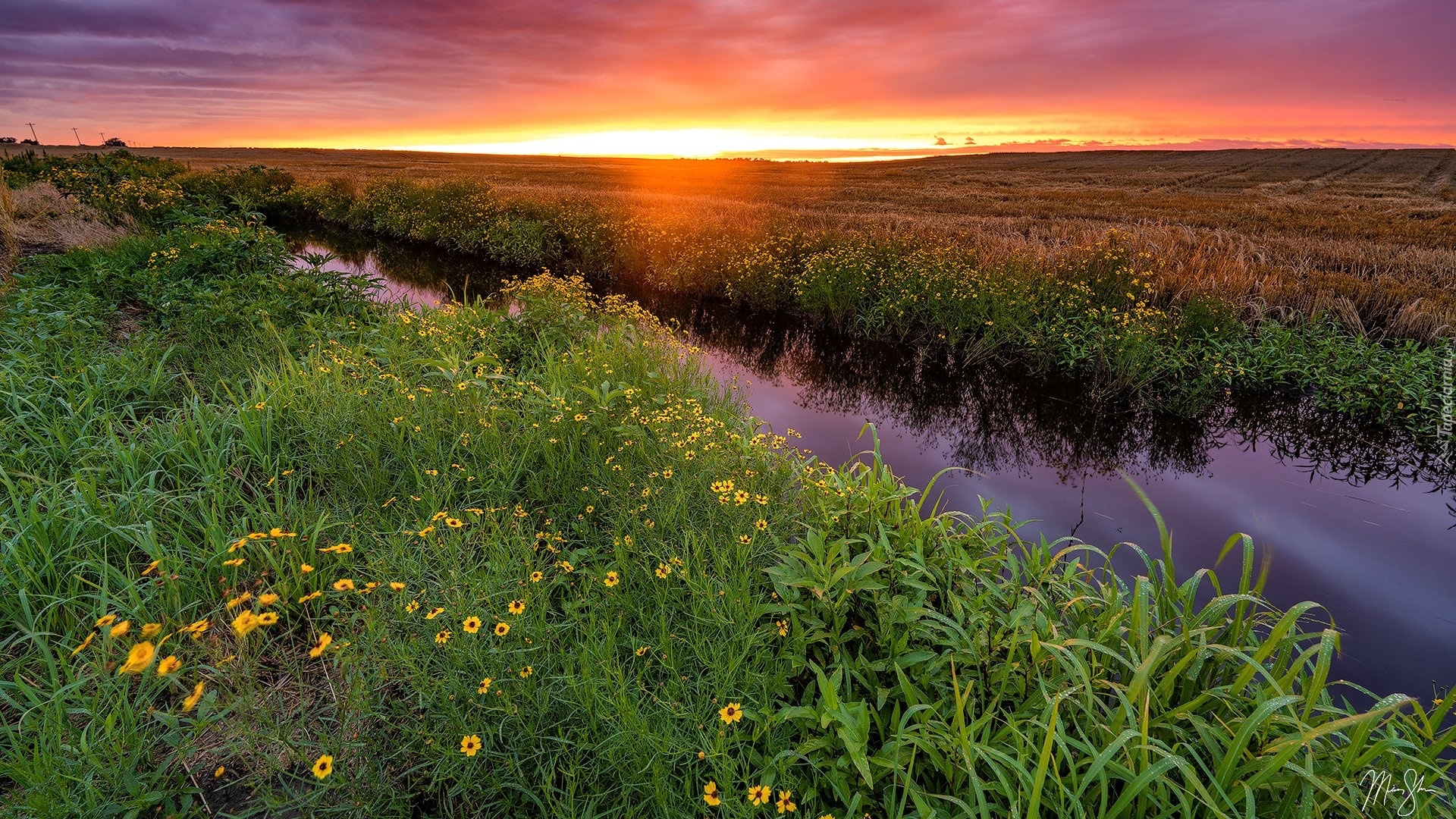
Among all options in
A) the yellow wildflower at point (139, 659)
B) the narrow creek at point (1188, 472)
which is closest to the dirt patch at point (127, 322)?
the yellow wildflower at point (139, 659)

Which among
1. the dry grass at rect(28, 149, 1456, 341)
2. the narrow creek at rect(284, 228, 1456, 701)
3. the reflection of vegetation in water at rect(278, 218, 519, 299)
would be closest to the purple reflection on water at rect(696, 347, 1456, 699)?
the narrow creek at rect(284, 228, 1456, 701)

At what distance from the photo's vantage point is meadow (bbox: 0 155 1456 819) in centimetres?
196

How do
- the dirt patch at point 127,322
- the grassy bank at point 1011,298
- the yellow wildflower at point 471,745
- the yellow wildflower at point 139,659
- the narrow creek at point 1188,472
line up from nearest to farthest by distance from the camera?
the yellow wildflower at point 139,659
the yellow wildflower at point 471,745
the narrow creek at point 1188,472
the dirt patch at point 127,322
the grassy bank at point 1011,298

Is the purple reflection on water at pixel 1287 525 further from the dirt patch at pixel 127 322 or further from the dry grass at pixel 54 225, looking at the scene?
the dry grass at pixel 54 225

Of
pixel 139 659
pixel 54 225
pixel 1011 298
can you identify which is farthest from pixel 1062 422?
pixel 54 225

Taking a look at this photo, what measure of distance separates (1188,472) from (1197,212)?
22.1 metres

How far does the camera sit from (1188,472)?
20.6 feet

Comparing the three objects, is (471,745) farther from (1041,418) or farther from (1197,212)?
(1197,212)

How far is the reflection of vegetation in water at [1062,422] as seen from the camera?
6.39m

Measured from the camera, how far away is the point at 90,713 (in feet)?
6.19

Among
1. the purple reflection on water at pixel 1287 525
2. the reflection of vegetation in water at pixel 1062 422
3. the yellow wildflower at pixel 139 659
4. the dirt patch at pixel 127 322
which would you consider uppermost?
the dirt patch at pixel 127 322

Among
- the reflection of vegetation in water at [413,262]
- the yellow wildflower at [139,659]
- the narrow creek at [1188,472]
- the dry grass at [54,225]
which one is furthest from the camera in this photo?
the reflection of vegetation in water at [413,262]

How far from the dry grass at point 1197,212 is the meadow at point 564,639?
26.4 feet

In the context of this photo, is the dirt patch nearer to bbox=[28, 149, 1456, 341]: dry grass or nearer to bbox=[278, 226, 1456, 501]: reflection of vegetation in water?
bbox=[278, 226, 1456, 501]: reflection of vegetation in water
